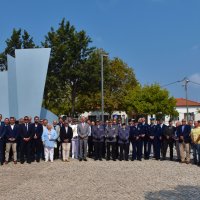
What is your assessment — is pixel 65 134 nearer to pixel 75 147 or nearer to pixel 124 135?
pixel 75 147

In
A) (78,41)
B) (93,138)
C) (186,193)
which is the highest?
(78,41)

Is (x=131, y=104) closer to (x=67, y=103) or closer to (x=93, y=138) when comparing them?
(x=67, y=103)

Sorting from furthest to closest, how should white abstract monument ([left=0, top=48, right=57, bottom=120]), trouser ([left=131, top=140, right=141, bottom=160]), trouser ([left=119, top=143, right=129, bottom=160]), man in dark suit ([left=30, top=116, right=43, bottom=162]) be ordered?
white abstract monument ([left=0, top=48, right=57, bottom=120])
trouser ([left=131, top=140, right=141, bottom=160])
trouser ([left=119, top=143, right=129, bottom=160])
man in dark suit ([left=30, top=116, right=43, bottom=162])

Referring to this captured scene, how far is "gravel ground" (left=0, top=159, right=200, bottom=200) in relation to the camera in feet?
28.5

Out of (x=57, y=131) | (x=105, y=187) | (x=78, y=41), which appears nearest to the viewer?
(x=105, y=187)

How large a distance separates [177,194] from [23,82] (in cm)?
1037

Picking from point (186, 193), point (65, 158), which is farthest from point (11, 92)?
point (186, 193)

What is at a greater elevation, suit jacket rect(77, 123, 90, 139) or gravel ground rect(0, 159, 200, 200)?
suit jacket rect(77, 123, 90, 139)

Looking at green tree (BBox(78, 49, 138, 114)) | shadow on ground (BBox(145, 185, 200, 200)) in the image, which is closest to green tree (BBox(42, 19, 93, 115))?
green tree (BBox(78, 49, 138, 114))

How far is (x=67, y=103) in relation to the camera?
39125mm

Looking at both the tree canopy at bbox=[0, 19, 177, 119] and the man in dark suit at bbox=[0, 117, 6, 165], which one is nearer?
the man in dark suit at bbox=[0, 117, 6, 165]

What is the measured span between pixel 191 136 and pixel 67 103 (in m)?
25.6

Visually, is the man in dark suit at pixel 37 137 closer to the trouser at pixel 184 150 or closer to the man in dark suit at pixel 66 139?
the man in dark suit at pixel 66 139

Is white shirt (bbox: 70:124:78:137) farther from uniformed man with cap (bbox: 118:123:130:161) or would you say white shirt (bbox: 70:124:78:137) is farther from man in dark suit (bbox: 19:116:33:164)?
man in dark suit (bbox: 19:116:33:164)
